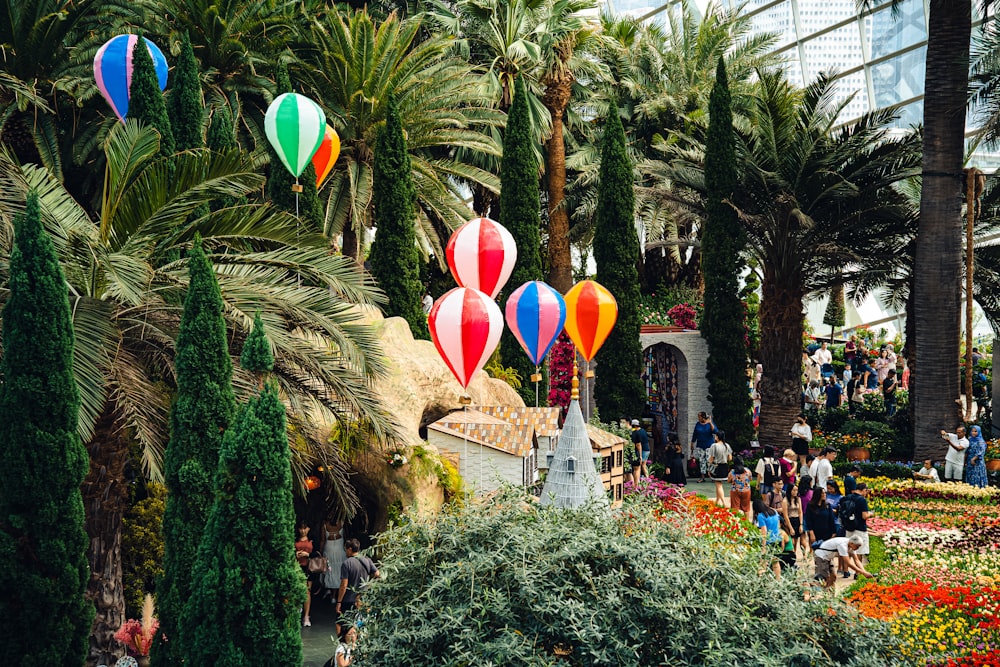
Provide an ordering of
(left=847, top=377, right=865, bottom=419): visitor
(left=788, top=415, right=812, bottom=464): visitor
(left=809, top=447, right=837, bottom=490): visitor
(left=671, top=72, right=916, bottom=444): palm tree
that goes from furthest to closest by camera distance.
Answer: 1. (left=847, top=377, right=865, bottom=419): visitor
2. (left=671, top=72, right=916, bottom=444): palm tree
3. (left=788, top=415, right=812, bottom=464): visitor
4. (left=809, top=447, right=837, bottom=490): visitor

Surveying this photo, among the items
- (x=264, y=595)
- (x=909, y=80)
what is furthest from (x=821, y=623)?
(x=909, y=80)

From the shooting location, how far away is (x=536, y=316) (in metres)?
14.5

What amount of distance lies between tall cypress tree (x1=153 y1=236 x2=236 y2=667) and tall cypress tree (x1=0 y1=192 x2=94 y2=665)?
27.8 inches

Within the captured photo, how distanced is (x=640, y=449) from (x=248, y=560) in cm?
1072

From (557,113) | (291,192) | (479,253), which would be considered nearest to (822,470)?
(479,253)

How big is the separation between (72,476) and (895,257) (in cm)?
1760

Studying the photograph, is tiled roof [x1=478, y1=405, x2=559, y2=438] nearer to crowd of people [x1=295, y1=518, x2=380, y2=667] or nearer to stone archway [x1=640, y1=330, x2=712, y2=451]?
crowd of people [x1=295, y1=518, x2=380, y2=667]

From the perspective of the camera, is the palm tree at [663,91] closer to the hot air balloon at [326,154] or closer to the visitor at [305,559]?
the hot air balloon at [326,154]

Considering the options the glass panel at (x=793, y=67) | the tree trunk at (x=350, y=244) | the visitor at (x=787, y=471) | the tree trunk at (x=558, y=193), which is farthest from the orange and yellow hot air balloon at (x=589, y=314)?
the glass panel at (x=793, y=67)

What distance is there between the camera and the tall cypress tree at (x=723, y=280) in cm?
2022

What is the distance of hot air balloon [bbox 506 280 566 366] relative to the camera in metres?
14.5

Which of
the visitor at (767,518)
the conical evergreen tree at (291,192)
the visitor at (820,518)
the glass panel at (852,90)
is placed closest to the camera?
the visitor at (767,518)

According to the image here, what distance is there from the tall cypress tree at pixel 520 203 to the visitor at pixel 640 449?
10.5 feet

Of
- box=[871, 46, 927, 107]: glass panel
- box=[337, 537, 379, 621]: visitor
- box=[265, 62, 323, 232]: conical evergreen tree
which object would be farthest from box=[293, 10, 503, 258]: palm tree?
box=[871, 46, 927, 107]: glass panel
